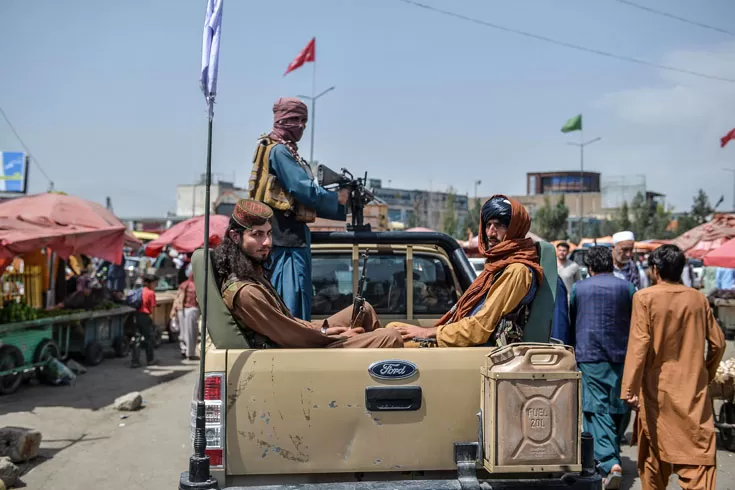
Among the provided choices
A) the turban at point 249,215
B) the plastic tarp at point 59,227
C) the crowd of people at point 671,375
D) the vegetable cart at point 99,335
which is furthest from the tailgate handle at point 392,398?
the vegetable cart at point 99,335

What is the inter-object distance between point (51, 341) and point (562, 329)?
308 inches

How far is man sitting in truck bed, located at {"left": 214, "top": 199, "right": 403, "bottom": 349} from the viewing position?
3.44 meters

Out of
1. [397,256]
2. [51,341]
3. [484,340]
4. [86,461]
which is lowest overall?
[86,461]

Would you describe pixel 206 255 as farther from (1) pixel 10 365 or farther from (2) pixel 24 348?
(2) pixel 24 348

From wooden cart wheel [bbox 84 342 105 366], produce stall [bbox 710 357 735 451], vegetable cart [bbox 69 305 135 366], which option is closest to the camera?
produce stall [bbox 710 357 735 451]

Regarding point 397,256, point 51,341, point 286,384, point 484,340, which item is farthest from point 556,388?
point 51,341

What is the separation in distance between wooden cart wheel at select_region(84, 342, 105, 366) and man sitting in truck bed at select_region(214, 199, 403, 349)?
956cm

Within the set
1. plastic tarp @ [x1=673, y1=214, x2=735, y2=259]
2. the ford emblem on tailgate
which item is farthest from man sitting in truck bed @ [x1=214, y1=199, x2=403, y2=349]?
plastic tarp @ [x1=673, y1=214, x2=735, y2=259]

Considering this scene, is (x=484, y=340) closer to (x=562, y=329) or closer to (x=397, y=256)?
(x=397, y=256)

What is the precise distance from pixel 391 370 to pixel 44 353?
339 inches

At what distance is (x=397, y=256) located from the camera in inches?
223

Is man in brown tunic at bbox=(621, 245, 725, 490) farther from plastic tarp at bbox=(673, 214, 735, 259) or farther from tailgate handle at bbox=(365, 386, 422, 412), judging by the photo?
plastic tarp at bbox=(673, 214, 735, 259)

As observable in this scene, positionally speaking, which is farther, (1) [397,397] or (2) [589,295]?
(2) [589,295]

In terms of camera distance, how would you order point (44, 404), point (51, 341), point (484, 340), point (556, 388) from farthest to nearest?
1. point (51, 341)
2. point (44, 404)
3. point (484, 340)
4. point (556, 388)
